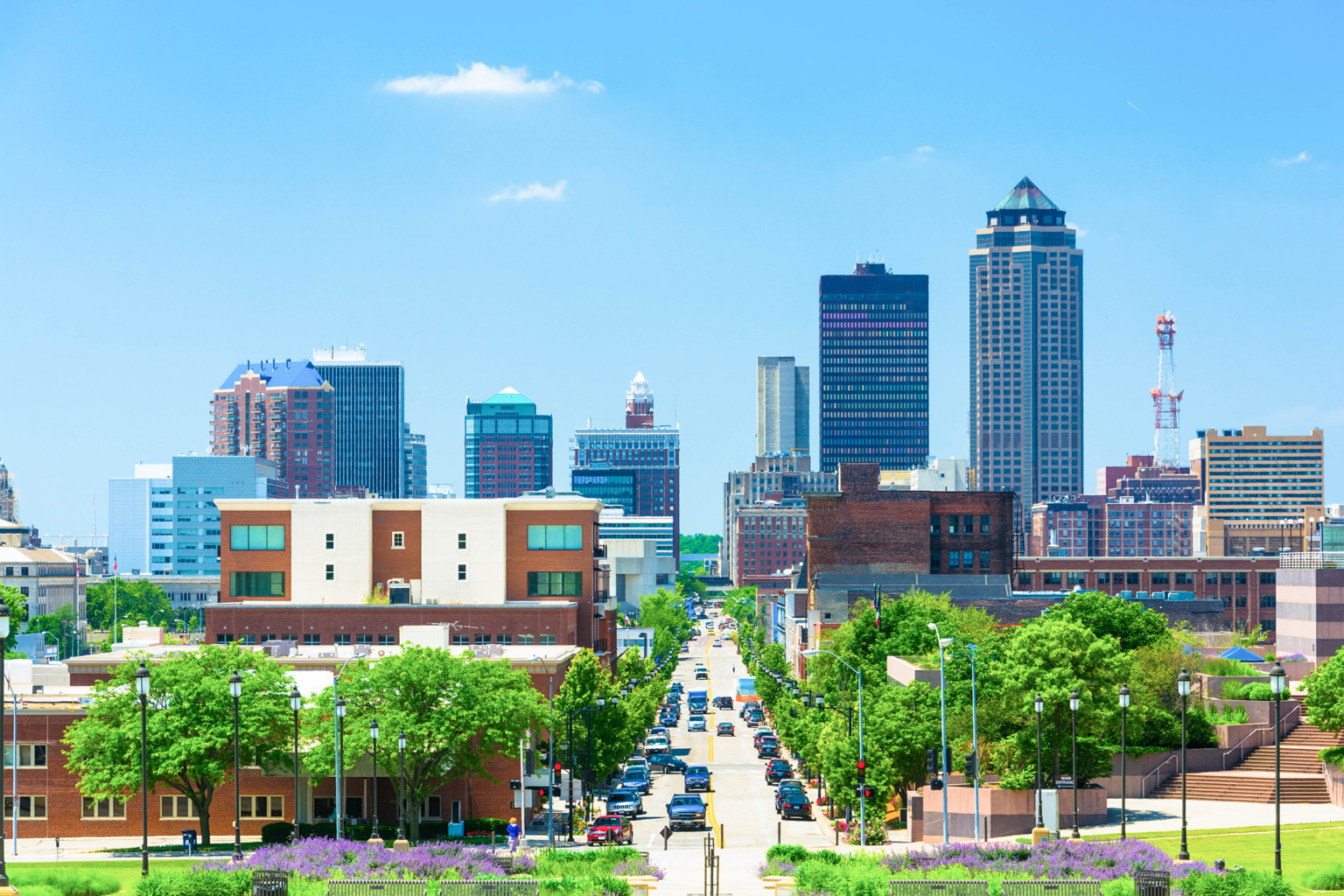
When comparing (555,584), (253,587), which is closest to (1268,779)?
(555,584)

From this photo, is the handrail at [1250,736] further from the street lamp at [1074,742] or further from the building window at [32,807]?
the building window at [32,807]

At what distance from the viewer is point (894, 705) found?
77.9 m

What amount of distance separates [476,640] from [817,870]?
243 feet

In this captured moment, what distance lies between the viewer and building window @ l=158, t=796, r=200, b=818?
3164 inches

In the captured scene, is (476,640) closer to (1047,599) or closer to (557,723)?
(557,723)

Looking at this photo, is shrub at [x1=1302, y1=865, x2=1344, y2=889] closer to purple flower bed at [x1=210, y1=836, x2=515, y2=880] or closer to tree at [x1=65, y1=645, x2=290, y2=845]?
purple flower bed at [x1=210, y1=836, x2=515, y2=880]

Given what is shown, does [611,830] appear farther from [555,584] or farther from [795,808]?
[555,584]

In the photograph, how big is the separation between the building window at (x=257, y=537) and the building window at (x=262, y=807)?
48.0 m

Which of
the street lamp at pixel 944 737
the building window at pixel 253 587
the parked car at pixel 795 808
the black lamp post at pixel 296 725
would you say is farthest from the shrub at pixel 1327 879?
the building window at pixel 253 587

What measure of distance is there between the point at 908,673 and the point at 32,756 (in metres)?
43.7

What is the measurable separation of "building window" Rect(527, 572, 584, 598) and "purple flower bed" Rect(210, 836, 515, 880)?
74954 millimetres

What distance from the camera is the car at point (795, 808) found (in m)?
91.6

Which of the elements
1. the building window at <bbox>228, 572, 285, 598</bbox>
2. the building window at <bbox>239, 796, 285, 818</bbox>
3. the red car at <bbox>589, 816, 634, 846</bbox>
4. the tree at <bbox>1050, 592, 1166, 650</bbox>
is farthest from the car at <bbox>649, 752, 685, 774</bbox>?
the building window at <bbox>239, 796, 285, 818</bbox>

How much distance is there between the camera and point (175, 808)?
264 ft
